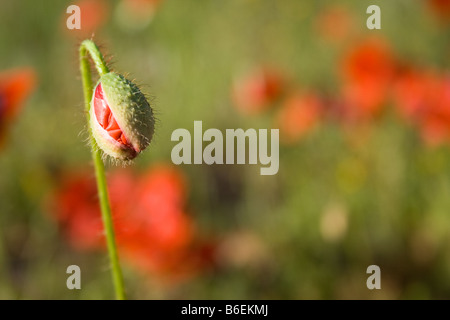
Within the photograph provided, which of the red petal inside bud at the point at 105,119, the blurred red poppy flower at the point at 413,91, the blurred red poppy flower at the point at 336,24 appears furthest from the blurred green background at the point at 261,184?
the red petal inside bud at the point at 105,119

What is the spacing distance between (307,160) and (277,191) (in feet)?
0.53

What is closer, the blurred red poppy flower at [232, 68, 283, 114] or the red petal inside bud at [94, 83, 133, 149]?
the red petal inside bud at [94, 83, 133, 149]

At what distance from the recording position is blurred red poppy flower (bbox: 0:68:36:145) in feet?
4.31

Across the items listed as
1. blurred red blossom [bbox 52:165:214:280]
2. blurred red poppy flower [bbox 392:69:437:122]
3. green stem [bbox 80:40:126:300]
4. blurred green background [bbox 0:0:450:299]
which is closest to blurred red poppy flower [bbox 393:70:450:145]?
blurred red poppy flower [bbox 392:69:437:122]

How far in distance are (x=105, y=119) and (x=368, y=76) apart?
3.93 feet

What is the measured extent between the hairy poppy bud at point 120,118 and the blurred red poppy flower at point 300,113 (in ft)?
3.79

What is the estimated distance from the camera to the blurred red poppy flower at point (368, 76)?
190 cm

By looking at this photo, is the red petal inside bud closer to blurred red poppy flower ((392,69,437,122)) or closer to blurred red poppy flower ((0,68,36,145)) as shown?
blurred red poppy flower ((0,68,36,145))

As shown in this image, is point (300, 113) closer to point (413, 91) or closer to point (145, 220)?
point (413, 91)

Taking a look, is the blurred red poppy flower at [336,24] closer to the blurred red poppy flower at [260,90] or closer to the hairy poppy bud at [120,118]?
the blurred red poppy flower at [260,90]

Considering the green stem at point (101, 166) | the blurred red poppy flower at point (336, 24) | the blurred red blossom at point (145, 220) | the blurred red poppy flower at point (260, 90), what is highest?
the blurred red poppy flower at point (336, 24)

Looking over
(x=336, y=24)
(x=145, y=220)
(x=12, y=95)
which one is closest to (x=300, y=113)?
(x=145, y=220)

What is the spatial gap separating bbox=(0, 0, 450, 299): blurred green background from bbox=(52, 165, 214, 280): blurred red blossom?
4.1 inches
